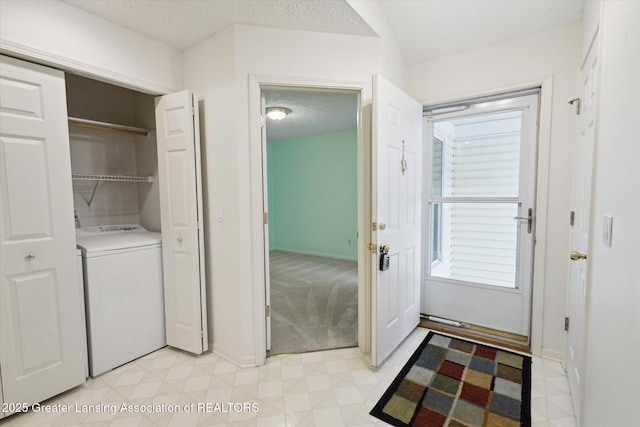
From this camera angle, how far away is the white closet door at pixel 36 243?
1.64 m

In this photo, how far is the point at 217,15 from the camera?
6.25 feet

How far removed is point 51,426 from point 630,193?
281cm

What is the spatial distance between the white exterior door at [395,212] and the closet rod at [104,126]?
213 cm

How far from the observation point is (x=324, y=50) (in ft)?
6.95

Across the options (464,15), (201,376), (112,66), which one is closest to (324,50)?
(464,15)

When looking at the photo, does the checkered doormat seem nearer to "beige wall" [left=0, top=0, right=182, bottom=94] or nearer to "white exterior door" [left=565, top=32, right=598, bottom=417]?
"white exterior door" [left=565, top=32, right=598, bottom=417]

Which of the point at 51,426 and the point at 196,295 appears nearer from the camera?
the point at 51,426

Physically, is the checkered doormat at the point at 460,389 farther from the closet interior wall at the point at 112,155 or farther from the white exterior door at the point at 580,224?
the closet interior wall at the point at 112,155

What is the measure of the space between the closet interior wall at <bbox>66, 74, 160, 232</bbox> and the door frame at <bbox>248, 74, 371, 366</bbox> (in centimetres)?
123

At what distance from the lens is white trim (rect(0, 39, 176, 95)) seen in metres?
1.60

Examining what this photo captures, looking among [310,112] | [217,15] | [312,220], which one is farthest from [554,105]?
[312,220]

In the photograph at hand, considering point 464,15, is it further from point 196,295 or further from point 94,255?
point 94,255

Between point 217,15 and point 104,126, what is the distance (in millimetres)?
1373

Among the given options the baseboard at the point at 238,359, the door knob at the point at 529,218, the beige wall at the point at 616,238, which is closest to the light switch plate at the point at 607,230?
the beige wall at the point at 616,238
